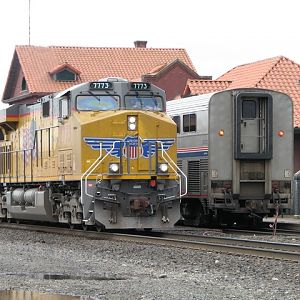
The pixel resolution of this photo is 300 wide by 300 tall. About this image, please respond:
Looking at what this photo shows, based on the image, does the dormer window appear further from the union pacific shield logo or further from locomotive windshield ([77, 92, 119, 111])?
the union pacific shield logo

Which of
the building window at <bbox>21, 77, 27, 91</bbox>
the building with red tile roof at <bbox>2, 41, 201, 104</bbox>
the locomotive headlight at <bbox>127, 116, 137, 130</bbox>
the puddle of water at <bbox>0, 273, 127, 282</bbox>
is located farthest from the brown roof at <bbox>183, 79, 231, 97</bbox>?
the puddle of water at <bbox>0, 273, 127, 282</bbox>

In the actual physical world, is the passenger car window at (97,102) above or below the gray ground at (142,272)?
above

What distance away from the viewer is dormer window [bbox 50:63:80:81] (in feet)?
207

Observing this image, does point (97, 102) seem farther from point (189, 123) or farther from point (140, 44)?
point (140, 44)

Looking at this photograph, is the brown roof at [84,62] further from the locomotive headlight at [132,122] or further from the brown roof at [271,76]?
the locomotive headlight at [132,122]

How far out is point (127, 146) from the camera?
775 inches

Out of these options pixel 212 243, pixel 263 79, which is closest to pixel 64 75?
pixel 263 79

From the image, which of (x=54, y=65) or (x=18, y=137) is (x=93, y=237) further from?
(x=54, y=65)

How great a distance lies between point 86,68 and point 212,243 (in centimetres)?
4897

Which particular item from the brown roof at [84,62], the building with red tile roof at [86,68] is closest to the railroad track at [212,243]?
the building with red tile roof at [86,68]

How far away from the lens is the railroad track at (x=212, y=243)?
1470 centimetres

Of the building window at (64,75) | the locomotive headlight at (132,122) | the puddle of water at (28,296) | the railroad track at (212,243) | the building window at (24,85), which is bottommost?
the railroad track at (212,243)

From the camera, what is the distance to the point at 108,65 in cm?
6650

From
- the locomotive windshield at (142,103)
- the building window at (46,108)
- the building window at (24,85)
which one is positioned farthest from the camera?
the building window at (24,85)
